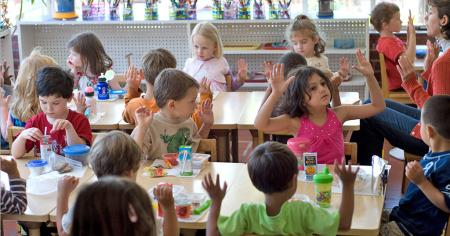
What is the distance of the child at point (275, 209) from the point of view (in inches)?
112

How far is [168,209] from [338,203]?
0.78 m

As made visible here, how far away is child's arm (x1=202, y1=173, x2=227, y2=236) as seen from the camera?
9.25ft

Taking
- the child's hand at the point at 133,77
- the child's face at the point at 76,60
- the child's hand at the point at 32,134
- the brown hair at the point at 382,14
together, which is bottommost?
the child's hand at the point at 32,134

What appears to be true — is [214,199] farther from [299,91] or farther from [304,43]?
[304,43]

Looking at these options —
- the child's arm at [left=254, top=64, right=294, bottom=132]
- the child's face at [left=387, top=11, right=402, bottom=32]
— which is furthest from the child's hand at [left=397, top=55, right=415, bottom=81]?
the child's face at [left=387, top=11, right=402, bottom=32]

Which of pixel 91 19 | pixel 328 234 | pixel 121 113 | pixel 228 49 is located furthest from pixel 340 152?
pixel 91 19

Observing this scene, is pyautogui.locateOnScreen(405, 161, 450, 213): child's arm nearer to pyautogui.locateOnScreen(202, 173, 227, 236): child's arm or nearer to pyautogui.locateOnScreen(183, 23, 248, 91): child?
pyautogui.locateOnScreen(202, 173, 227, 236): child's arm

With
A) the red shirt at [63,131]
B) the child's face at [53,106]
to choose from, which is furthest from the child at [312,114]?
the child's face at [53,106]

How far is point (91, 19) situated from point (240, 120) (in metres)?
3.19

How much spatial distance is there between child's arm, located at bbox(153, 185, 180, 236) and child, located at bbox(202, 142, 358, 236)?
127 millimetres

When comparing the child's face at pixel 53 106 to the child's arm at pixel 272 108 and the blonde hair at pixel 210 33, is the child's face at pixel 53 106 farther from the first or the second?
the blonde hair at pixel 210 33

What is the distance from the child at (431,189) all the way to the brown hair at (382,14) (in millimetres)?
3010

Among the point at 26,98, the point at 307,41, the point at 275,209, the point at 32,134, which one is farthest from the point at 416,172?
the point at 307,41

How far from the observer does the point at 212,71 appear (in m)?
5.88
